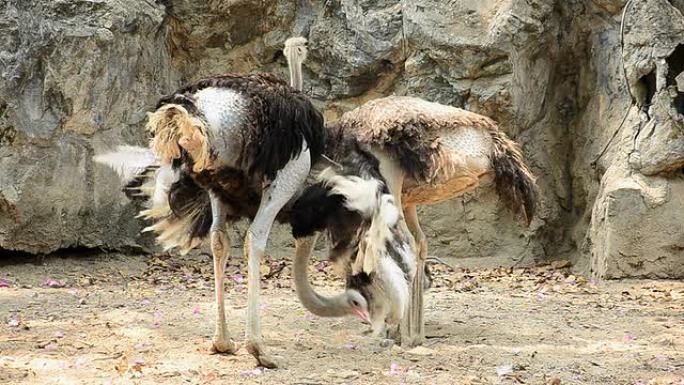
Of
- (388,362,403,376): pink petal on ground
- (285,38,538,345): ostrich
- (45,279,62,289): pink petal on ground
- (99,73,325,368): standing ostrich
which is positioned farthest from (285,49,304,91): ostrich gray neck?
(45,279,62,289): pink petal on ground

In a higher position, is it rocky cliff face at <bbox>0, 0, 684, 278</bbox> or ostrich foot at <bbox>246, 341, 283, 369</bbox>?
Answer: rocky cliff face at <bbox>0, 0, 684, 278</bbox>

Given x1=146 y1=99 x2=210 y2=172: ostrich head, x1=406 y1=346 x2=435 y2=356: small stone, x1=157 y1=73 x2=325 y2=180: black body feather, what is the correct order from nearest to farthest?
x1=146 y1=99 x2=210 y2=172: ostrich head
x1=157 y1=73 x2=325 y2=180: black body feather
x1=406 y1=346 x2=435 y2=356: small stone

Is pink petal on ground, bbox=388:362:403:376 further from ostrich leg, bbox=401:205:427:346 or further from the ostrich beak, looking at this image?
ostrich leg, bbox=401:205:427:346

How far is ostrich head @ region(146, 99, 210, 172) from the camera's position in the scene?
4.34 m

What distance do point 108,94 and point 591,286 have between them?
15.7 ft

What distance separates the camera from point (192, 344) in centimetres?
532

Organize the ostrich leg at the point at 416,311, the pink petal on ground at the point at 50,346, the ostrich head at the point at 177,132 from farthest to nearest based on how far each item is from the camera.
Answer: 1. the ostrich leg at the point at 416,311
2. the pink petal on ground at the point at 50,346
3. the ostrich head at the point at 177,132

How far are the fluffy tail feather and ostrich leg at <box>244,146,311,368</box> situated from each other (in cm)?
154

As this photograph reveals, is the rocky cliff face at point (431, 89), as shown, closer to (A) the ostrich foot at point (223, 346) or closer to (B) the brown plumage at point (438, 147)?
(B) the brown plumage at point (438, 147)

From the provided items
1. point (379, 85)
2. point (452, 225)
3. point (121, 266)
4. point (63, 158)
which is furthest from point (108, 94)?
point (452, 225)

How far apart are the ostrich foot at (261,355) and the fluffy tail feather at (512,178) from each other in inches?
77.1

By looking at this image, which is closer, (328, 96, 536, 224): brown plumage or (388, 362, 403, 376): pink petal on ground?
(388, 362, 403, 376): pink petal on ground

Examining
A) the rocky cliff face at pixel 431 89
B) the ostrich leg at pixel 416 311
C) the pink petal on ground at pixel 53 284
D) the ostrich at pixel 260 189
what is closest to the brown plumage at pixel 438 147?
the ostrich leg at pixel 416 311

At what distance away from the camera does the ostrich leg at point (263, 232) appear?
15.3ft
